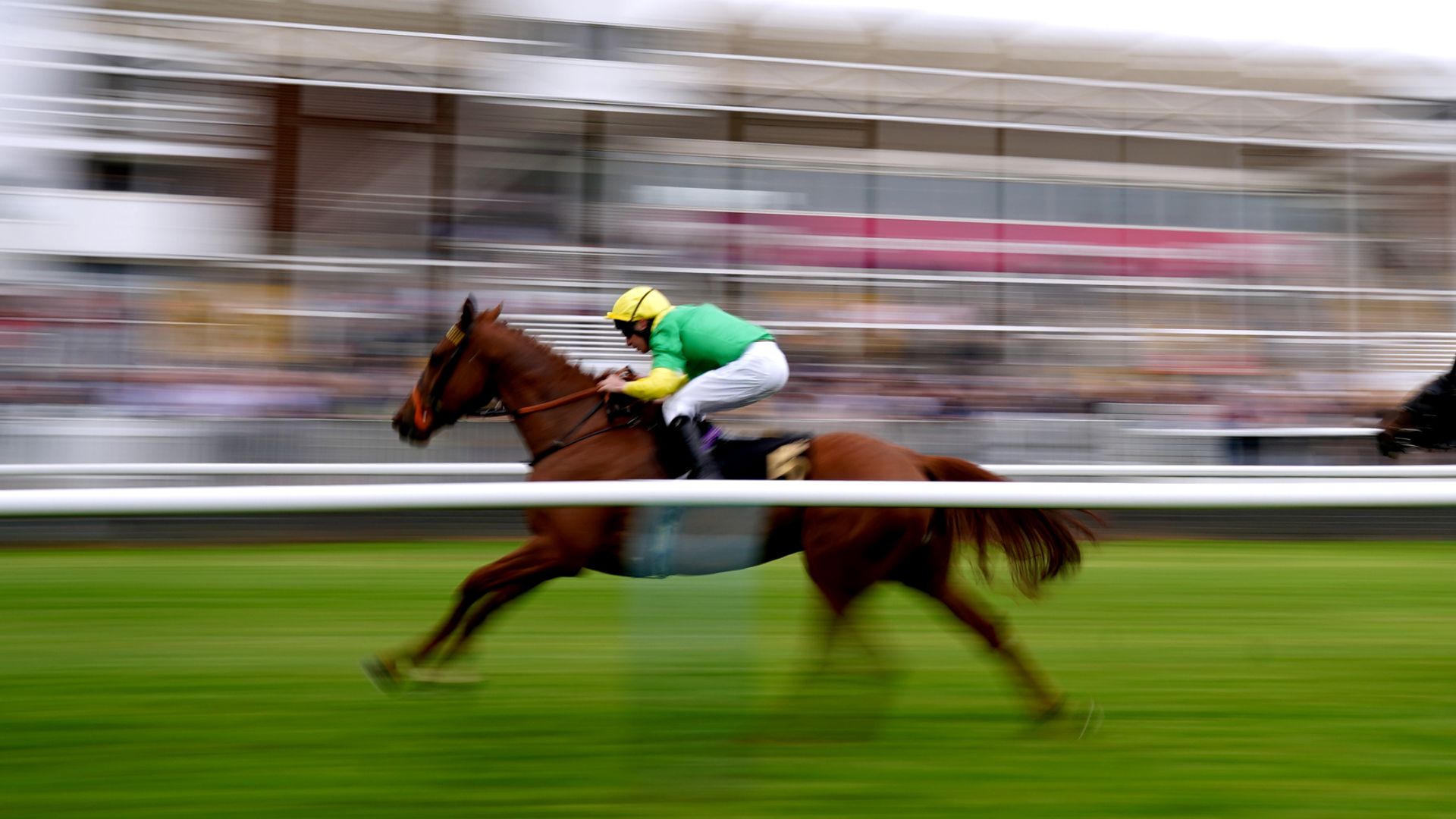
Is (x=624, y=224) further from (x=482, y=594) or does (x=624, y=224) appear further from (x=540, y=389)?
(x=482, y=594)

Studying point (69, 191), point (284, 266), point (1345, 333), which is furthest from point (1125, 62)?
point (69, 191)

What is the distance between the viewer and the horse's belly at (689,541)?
2.14 meters

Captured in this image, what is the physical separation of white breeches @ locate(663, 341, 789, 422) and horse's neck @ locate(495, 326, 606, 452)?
30 centimetres

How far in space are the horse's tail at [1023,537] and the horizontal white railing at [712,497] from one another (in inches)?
13.4

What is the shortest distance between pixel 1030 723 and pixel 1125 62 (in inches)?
394

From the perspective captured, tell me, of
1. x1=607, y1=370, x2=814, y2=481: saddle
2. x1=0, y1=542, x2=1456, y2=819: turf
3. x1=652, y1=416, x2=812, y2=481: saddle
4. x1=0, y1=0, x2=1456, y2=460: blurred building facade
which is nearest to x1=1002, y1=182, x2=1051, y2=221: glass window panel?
x1=0, y1=0, x2=1456, y2=460: blurred building facade

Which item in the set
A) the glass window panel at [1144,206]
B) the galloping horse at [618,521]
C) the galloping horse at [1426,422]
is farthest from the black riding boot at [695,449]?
the glass window panel at [1144,206]

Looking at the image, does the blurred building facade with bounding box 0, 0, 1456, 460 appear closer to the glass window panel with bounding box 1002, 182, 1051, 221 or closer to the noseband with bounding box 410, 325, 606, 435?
the glass window panel with bounding box 1002, 182, 1051, 221

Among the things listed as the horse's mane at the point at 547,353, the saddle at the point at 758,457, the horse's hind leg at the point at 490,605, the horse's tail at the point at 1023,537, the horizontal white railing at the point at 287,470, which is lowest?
the horse's hind leg at the point at 490,605

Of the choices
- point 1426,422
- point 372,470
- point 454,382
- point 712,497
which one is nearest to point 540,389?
point 454,382

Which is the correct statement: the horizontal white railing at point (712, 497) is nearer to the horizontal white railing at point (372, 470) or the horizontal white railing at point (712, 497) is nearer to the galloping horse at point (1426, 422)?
the horizontal white railing at point (372, 470)

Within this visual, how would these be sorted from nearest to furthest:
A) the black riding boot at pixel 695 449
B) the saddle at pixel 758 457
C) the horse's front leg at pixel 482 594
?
the horse's front leg at pixel 482 594 < the saddle at pixel 758 457 < the black riding boot at pixel 695 449

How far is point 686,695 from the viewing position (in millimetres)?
2107

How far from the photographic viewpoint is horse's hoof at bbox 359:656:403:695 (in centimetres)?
248
